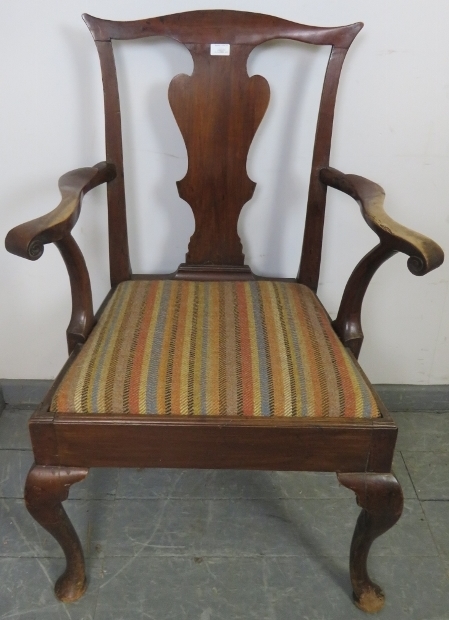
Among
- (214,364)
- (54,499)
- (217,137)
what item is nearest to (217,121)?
(217,137)

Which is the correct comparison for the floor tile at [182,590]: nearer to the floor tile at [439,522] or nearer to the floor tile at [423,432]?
the floor tile at [439,522]

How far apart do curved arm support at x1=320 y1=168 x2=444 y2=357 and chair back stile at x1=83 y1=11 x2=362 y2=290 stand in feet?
0.50

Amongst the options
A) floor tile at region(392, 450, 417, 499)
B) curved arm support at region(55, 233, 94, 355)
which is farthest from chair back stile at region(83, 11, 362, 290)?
floor tile at region(392, 450, 417, 499)

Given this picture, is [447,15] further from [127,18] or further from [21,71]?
[21,71]

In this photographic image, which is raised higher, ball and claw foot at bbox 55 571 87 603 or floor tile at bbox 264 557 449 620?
ball and claw foot at bbox 55 571 87 603

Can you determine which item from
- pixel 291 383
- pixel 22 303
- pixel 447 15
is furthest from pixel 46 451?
pixel 447 15

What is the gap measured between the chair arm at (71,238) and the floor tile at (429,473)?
907 millimetres

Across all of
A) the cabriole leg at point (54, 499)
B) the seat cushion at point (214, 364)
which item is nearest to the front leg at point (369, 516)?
the seat cushion at point (214, 364)

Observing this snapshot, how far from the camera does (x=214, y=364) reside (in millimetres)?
918

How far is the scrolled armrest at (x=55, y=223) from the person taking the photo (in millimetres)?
799

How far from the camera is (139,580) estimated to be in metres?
1.14

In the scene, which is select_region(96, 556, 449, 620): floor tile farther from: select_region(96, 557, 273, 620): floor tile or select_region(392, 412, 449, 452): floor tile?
select_region(392, 412, 449, 452): floor tile

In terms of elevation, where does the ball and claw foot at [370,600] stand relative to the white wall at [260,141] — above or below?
below

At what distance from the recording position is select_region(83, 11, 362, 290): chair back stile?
1.08 meters
